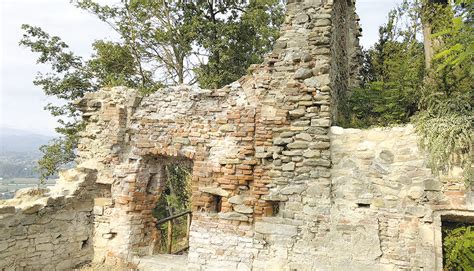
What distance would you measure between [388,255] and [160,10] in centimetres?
1332

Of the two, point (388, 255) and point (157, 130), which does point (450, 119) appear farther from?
point (157, 130)

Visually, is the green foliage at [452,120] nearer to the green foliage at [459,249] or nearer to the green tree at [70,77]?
the green foliage at [459,249]

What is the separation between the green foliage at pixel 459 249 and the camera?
4.34m

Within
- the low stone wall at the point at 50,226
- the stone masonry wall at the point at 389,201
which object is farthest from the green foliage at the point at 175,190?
the stone masonry wall at the point at 389,201

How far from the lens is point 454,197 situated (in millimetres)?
4363

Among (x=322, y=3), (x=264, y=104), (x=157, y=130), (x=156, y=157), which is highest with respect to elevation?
(x=322, y=3)

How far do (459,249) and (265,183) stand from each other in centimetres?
267

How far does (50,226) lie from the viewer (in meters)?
6.51

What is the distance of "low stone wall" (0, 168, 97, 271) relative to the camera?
598cm

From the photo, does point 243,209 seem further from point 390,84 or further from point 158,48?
point 158,48

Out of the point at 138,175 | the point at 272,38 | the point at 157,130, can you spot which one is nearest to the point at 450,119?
the point at 157,130

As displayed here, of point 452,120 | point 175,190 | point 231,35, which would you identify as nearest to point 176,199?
point 175,190

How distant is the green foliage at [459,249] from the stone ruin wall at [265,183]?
0.19m

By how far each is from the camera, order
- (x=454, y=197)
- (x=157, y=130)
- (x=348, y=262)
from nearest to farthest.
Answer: (x=454, y=197) → (x=348, y=262) → (x=157, y=130)
